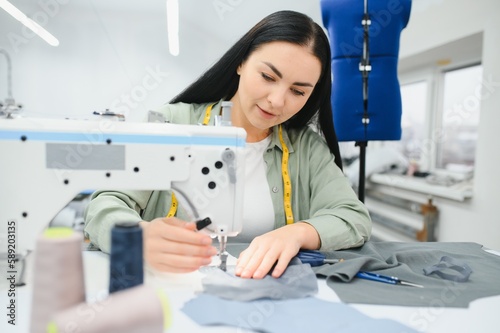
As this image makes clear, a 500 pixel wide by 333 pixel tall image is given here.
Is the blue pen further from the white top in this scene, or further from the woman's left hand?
the white top

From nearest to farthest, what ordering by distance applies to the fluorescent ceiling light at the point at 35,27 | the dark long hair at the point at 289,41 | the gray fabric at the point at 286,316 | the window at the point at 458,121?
the gray fabric at the point at 286,316 < the dark long hair at the point at 289,41 < the window at the point at 458,121 < the fluorescent ceiling light at the point at 35,27

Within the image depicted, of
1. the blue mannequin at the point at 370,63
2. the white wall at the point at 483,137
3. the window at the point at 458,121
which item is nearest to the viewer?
the blue mannequin at the point at 370,63

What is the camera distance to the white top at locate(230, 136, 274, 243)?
1248 millimetres

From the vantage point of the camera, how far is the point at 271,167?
1310mm

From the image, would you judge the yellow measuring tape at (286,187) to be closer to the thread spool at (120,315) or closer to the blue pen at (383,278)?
the blue pen at (383,278)

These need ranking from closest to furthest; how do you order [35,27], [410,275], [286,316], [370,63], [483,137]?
1. [286,316]
2. [410,275]
3. [370,63]
4. [483,137]
5. [35,27]

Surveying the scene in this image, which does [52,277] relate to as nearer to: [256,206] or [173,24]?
[256,206]

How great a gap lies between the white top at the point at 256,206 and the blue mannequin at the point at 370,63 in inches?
23.2

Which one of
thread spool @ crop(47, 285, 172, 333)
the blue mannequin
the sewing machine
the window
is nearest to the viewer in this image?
thread spool @ crop(47, 285, 172, 333)

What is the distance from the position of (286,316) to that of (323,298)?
0.41 feet

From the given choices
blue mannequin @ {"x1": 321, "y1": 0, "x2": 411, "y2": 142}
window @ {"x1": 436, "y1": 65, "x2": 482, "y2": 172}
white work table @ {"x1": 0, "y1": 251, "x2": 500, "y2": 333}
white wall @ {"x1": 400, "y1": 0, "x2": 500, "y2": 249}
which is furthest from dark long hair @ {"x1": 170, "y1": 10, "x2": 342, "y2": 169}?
window @ {"x1": 436, "y1": 65, "x2": 482, "y2": 172}

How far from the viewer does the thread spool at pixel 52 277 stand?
1.52ft

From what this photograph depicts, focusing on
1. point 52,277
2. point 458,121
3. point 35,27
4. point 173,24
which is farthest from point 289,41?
point 35,27

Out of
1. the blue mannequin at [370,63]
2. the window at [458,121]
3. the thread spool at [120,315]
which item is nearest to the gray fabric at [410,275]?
the thread spool at [120,315]
